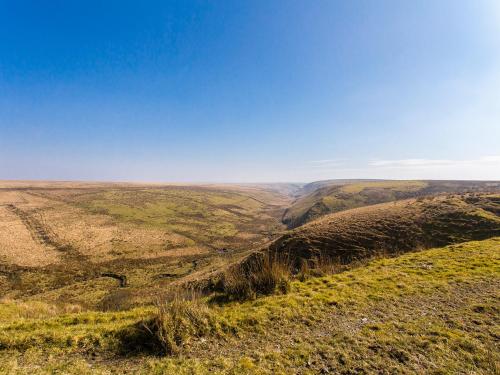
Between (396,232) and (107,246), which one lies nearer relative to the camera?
(396,232)

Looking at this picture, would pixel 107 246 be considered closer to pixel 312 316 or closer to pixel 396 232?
pixel 312 316

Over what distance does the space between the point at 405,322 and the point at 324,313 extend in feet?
9.76

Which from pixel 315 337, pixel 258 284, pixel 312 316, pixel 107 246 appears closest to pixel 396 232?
pixel 258 284

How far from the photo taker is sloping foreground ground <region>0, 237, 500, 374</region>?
6.62 meters

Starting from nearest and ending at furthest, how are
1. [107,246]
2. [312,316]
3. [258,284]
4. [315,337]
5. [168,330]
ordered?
1. [168,330]
2. [315,337]
3. [312,316]
4. [258,284]
5. [107,246]

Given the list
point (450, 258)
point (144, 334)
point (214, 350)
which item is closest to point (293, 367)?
point (214, 350)

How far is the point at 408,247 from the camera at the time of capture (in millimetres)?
24109

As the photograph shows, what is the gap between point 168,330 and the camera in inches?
308

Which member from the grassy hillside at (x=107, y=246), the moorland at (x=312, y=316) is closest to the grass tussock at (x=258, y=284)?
the moorland at (x=312, y=316)

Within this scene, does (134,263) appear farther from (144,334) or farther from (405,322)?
(405,322)

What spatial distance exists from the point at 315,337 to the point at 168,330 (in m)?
5.11

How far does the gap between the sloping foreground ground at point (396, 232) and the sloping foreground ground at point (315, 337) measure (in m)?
12.5

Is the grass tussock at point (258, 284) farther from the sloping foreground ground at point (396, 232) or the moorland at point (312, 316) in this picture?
the sloping foreground ground at point (396, 232)

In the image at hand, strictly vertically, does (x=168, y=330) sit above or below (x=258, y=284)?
above
